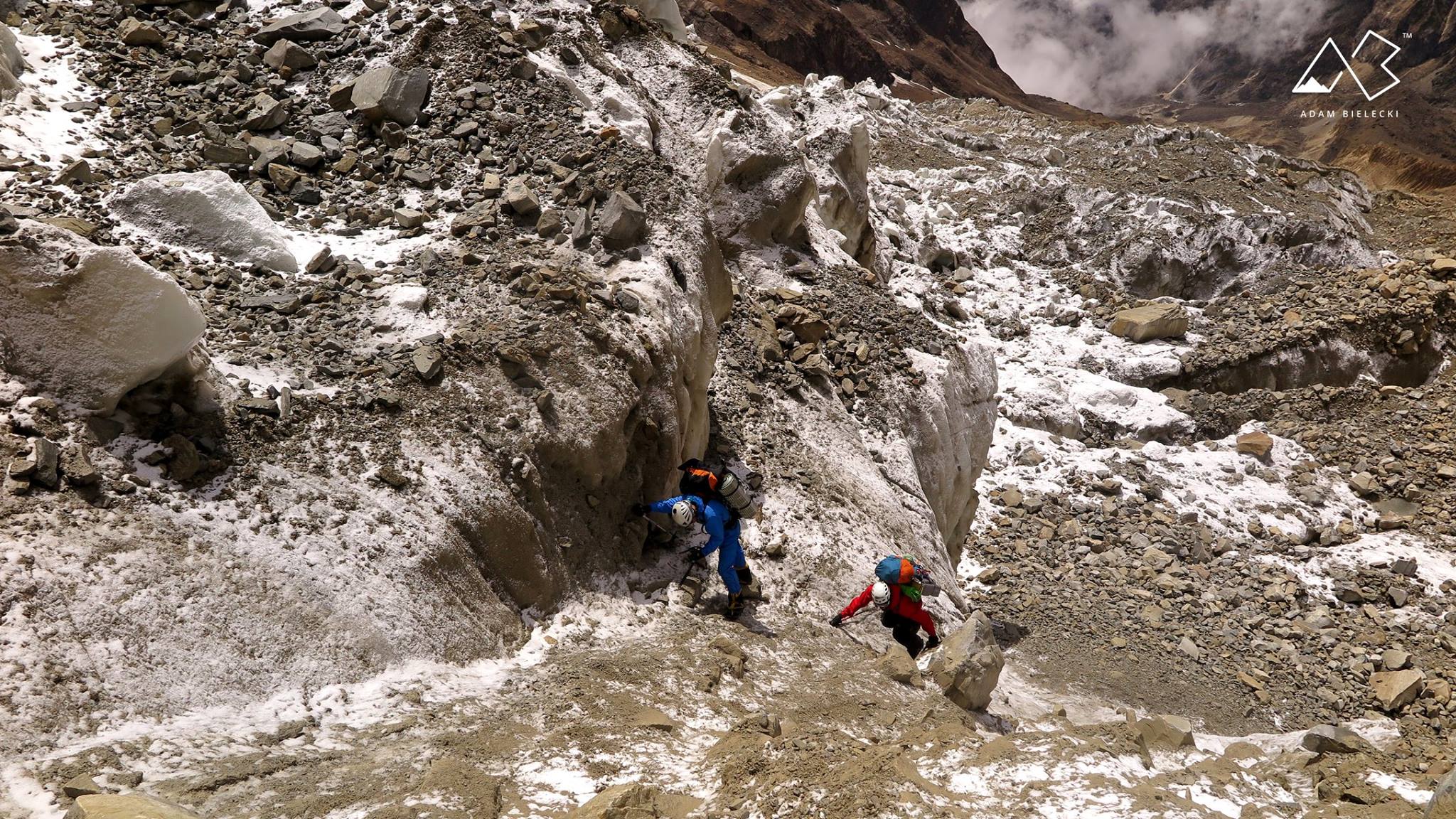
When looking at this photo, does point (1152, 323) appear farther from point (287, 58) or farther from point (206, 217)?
point (206, 217)

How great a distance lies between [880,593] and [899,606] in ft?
1.04

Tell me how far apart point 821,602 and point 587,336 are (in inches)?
127

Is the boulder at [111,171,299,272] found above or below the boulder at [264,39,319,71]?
below

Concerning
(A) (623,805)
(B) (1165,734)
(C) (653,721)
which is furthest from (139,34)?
(B) (1165,734)

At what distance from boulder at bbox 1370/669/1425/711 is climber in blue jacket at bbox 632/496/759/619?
8.81 metres

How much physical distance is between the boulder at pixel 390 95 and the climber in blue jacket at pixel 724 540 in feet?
15.7

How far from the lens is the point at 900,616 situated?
24.9 ft

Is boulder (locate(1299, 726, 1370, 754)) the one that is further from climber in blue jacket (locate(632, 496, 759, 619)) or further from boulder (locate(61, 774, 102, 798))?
boulder (locate(61, 774, 102, 798))

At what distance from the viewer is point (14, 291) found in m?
4.75

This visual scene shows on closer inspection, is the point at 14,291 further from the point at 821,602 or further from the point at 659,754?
the point at 821,602

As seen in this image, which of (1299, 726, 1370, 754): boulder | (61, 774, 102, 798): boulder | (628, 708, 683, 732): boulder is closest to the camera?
(61, 774, 102, 798): boulder

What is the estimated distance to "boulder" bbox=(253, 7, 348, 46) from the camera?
9188 mm
